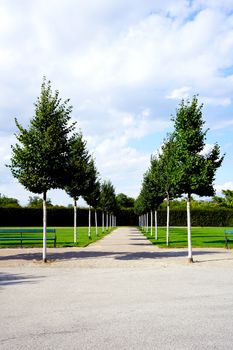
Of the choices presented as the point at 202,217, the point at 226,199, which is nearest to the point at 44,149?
the point at 202,217

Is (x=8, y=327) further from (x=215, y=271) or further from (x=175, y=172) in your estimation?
(x=175, y=172)

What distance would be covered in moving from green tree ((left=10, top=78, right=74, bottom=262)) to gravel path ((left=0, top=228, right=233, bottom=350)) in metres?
3.19

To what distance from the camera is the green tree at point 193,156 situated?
1511cm

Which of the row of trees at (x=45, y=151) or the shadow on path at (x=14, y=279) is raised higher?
the row of trees at (x=45, y=151)

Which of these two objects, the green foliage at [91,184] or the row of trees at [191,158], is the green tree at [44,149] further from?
the green foliage at [91,184]

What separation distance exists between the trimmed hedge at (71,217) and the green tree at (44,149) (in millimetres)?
46773

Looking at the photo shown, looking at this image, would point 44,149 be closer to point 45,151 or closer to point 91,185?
point 45,151

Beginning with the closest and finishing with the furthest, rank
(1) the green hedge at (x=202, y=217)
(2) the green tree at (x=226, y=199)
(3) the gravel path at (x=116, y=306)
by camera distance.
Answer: (3) the gravel path at (x=116, y=306) → (1) the green hedge at (x=202, y=217) → (2) the green tree at (x=226, y=199)

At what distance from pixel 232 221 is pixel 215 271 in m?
52.9

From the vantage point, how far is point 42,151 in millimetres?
14883

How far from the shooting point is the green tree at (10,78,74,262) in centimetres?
1495

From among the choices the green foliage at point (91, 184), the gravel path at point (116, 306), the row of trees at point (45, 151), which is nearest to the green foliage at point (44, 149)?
the row of trees at point (45, 151)

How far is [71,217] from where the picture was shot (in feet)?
204

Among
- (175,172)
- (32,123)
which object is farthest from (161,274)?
(32,123)
